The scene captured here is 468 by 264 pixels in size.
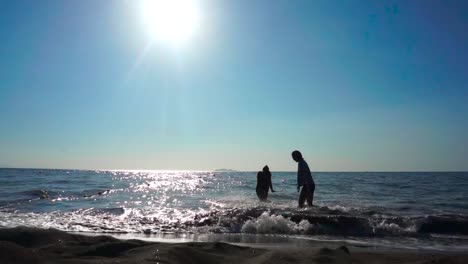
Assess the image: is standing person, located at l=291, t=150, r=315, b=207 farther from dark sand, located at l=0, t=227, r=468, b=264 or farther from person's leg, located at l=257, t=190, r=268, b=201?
dark sand, located at l=0, t=227, r=468, b=264

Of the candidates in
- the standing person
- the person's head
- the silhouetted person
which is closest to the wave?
the standing person

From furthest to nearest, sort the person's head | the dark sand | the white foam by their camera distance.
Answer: the person's head
the white foam
the dark sand

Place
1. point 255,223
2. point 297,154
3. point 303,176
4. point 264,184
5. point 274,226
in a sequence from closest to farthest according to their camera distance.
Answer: point 274,226
point 255,223
point 303,176
point 297,154
point 264,184

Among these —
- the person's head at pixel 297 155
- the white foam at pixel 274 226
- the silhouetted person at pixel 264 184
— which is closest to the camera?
the white foam at pixel 274 226

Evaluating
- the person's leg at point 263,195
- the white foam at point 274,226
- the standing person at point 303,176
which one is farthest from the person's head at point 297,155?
the person's leg at point 263,195

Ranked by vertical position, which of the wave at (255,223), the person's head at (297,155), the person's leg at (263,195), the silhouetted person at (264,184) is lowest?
the wave at (255,223)

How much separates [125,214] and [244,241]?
220 inches

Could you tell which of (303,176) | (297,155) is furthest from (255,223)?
(297,155)

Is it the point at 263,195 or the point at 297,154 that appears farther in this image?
the point at 263,195

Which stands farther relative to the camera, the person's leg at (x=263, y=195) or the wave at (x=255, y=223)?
the person's leg at (x=263, y=195)

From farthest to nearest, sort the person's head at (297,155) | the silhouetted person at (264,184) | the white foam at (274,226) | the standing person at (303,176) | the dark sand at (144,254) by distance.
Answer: the silhouetted person at (264,184) → the person's head at (297,155) → the standing person at (303,176) → the white foam at (274,226) → the dark sand at (144,254)

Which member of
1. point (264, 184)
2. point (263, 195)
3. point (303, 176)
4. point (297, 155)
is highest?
point (297, 155)

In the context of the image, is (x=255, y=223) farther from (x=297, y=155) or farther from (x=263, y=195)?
(x=263, y=195)

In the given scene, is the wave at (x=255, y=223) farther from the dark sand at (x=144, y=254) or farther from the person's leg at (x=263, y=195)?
the person's leg at (x=263, y=195)
